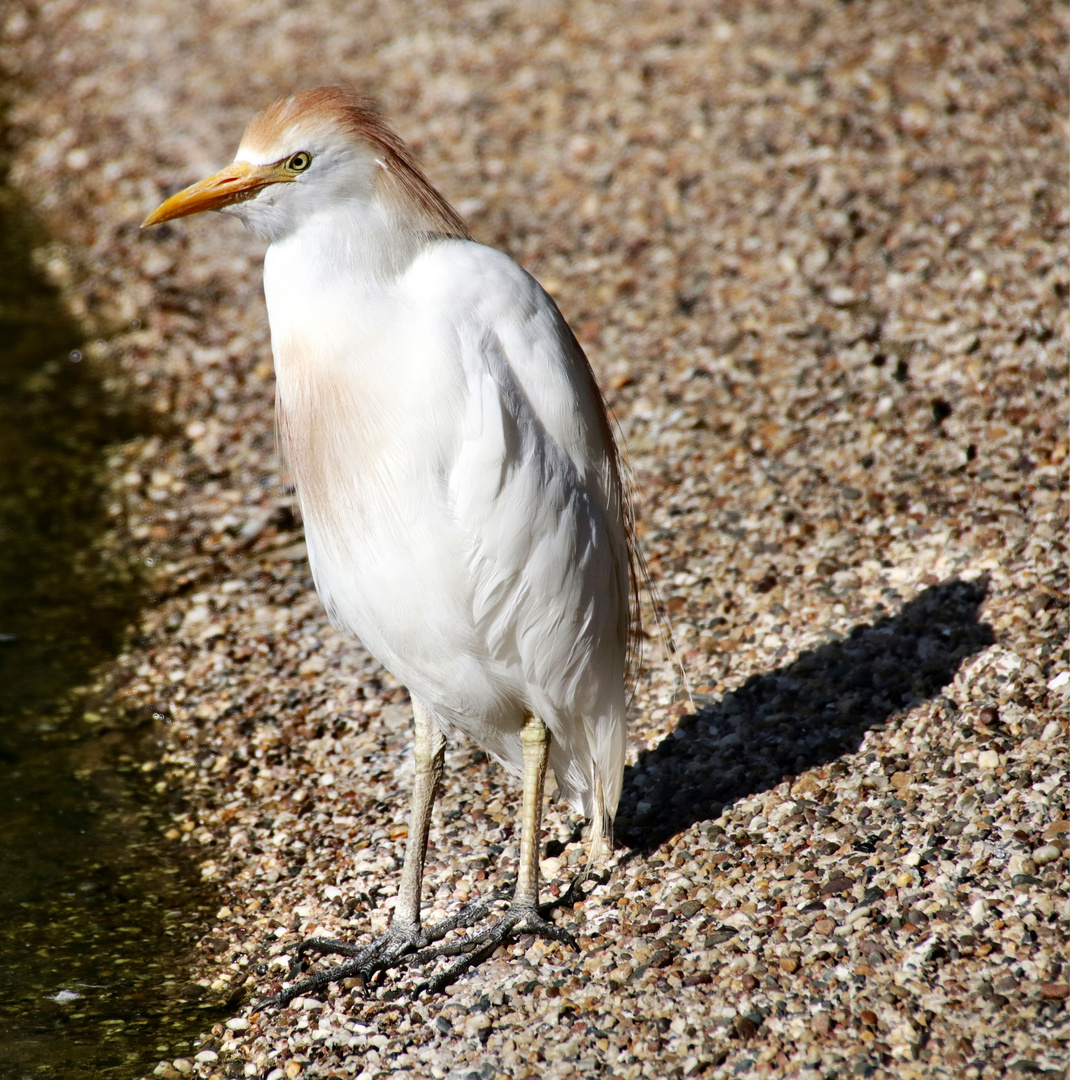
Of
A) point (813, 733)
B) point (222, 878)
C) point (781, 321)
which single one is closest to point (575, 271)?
point (781, 321)

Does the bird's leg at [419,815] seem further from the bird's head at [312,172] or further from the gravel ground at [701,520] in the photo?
the bird's head at [312,172]

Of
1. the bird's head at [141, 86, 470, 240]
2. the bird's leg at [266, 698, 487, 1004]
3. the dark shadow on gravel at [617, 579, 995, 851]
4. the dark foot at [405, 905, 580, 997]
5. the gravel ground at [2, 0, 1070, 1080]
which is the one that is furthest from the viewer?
the dark shadow on gravel at [617, 579, 995, 851]

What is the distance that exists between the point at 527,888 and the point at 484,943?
0.59 feet

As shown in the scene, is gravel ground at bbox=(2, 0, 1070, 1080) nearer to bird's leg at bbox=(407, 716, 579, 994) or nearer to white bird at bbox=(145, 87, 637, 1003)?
bird's leg at bbox=(407, 716, 579, 994)

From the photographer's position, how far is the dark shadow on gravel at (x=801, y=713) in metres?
3.62

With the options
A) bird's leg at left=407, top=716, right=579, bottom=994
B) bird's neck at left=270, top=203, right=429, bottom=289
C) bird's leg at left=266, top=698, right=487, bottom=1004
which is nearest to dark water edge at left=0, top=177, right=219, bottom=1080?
bird's leg at left=266, top=698, right=487, bottom=1004

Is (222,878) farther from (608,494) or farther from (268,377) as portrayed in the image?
(268,377)

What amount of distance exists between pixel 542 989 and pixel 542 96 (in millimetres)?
5634

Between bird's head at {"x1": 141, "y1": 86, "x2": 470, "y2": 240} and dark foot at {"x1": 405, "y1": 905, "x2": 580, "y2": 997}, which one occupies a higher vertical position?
bird's head at {"x1": 141, "y1": 86, "x2": 470, "y2": 240}

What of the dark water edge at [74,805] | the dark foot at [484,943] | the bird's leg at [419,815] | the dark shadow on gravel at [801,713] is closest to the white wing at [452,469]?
the bird's leg at [419,815]

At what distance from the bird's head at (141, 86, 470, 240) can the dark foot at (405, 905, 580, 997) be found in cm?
179

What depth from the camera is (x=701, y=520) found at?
480 cm

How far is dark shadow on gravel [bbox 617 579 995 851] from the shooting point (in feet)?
11.9

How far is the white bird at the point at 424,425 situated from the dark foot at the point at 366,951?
17 cm
